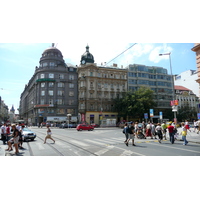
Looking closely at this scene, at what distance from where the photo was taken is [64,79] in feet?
→ 152

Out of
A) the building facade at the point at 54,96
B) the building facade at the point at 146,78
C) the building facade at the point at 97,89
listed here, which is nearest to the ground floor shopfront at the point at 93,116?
the building facade at the point at 97,89

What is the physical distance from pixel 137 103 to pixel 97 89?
11750mm

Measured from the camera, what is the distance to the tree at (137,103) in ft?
128

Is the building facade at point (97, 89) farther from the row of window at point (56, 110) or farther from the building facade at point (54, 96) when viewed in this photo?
the row of window at point (56, 110)

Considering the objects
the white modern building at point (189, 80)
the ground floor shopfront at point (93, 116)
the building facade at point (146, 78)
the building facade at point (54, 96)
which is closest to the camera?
the white modern building at point (189, 80)

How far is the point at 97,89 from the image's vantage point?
4525 centimetres

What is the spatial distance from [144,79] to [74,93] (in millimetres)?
20852

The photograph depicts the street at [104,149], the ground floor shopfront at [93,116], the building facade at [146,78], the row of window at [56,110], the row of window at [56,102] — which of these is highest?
the building facade at [146,78]

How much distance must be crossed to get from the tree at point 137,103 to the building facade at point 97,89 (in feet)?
16.2

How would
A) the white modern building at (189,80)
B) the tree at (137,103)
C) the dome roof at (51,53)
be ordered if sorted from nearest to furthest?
the dome roof at (51,53), the white modern building at (189,80), the tree at (137,103)

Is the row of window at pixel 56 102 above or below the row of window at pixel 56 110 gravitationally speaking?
above

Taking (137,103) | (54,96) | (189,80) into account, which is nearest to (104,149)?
(189,80)
